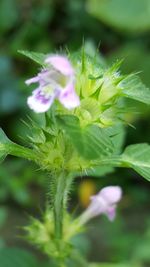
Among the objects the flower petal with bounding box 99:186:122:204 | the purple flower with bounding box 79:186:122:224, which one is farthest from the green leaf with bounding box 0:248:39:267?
the flower petal with bounding box 99:186:122:204

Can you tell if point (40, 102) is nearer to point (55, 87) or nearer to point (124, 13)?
point (55, 87)

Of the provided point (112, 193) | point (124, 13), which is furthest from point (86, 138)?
point (124, 13)

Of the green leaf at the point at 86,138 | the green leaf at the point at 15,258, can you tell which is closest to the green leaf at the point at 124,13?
the green leaf at the point at 15,258

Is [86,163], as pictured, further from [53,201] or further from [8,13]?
[8,13]

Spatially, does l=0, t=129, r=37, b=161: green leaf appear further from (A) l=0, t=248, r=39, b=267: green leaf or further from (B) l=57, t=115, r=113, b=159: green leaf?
(A) l=0, t=248, r=39, b=267: green leaf

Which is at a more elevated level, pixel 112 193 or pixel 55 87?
pixel 55 87

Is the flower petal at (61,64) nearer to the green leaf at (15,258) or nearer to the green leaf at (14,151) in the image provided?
the green leaf at (14,151)
